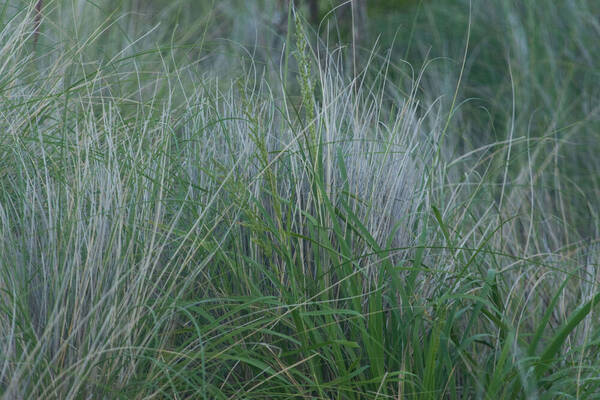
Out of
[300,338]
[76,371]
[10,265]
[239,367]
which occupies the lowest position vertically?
[239,367]

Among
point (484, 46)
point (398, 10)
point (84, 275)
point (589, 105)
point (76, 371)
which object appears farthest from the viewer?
point (398, 10)

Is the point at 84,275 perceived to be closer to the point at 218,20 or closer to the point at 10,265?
the point at 10,265

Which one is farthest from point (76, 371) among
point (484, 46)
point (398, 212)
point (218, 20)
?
point (218, 20)

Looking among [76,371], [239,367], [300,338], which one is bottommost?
[239,367]

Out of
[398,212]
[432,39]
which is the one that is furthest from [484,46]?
[398,212]

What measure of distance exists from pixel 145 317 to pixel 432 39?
9.50 ft

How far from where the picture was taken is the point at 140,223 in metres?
1.58

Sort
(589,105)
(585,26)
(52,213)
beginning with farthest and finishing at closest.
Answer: (585,26)
(589,105)
(52,213)

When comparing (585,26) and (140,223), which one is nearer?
(140,223)

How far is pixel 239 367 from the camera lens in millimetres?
1575

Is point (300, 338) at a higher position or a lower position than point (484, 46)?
lower

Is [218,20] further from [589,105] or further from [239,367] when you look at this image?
[239,367]

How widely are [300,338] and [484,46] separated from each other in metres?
2.65

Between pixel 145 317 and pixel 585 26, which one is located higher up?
pixel 585 26
